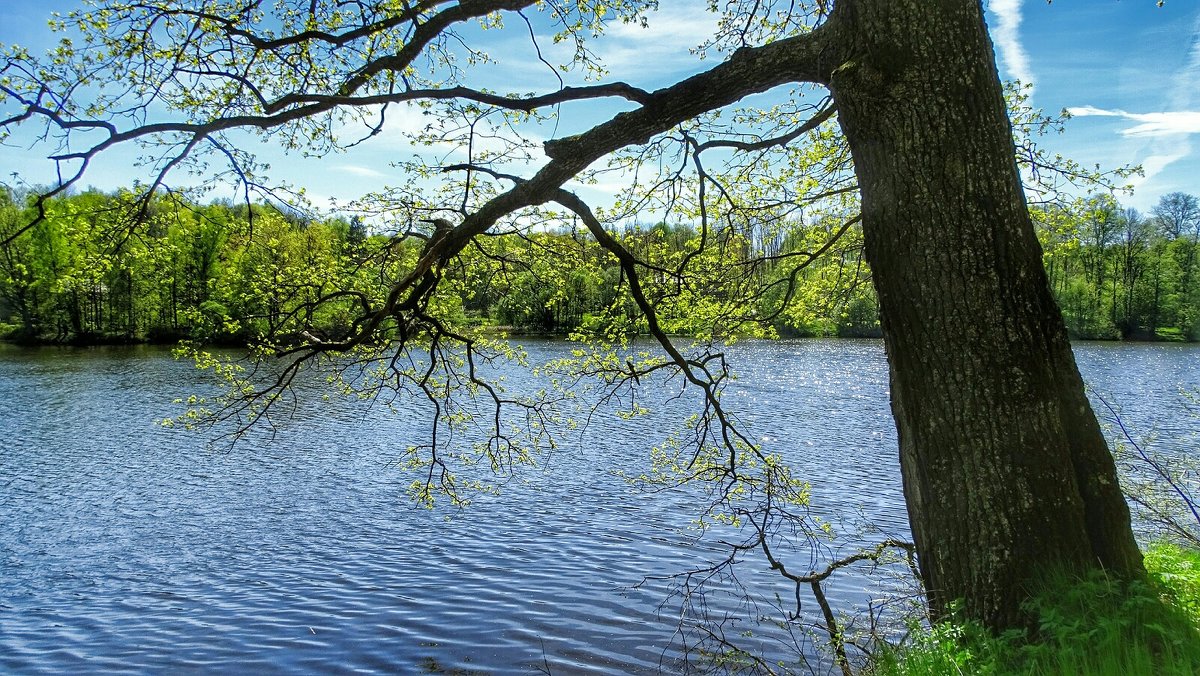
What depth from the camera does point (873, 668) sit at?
3.85 metres

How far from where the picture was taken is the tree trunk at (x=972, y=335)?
3.07 m

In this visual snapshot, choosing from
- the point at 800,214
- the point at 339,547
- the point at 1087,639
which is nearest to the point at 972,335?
the point at 1087,639

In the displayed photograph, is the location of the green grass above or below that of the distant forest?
below

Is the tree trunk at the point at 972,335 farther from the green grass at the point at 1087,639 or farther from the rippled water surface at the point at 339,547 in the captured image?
the rippled water surface at the point at 339,547

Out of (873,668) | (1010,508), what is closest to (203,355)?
(873,668)

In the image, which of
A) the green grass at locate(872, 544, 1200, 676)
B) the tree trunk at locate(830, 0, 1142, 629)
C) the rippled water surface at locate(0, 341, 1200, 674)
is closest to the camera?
the green grass at locate(872, 544, 1200, 676)

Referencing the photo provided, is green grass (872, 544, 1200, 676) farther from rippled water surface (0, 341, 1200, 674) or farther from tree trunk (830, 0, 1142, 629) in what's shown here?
rippled water surface (0, 341, 1200, 674)

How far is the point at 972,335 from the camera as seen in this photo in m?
3.10

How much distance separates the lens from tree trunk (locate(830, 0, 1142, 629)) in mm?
3067

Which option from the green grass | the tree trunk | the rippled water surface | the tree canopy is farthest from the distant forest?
the green grass

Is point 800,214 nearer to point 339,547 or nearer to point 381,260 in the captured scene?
point 381,260

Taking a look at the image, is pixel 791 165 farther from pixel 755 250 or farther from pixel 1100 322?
pixel 1100 322

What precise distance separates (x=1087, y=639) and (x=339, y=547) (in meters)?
10.9

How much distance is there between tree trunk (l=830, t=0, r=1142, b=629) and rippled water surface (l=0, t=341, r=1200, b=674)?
3935 mm
